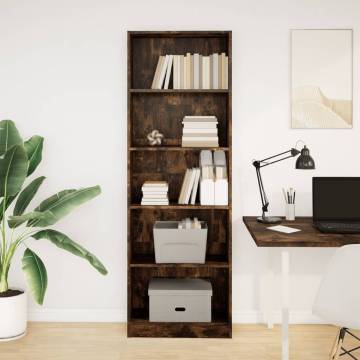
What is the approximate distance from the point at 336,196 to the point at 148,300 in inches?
61.0

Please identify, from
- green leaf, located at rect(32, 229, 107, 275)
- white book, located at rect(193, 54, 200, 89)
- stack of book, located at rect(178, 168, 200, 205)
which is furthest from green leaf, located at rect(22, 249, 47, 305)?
white book, located at rect(193, 54, 200, 89)

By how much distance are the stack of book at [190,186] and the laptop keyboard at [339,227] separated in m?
0.84

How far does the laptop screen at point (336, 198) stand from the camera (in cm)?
338

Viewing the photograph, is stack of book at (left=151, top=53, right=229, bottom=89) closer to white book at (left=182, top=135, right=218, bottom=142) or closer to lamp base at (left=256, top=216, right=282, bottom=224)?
white book at (left=182, top=135, right=218, bottom=142)

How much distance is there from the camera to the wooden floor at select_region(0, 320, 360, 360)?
315 cm

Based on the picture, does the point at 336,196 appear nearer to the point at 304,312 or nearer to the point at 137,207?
the point at 304,312

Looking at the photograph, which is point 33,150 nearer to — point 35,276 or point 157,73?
point 35,276

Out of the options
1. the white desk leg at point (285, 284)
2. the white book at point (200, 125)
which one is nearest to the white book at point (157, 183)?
the white book at point (200, 125)

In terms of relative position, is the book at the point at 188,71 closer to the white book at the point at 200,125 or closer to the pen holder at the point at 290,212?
the white book at the point at 200,125

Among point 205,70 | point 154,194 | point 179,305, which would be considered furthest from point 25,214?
point 205,70

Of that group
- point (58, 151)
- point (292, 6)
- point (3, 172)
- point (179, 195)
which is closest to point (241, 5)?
point (292, 6)

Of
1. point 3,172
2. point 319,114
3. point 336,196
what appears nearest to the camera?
point 3,172

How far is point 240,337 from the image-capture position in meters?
3.46

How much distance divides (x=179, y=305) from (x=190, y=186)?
2.67 feet
